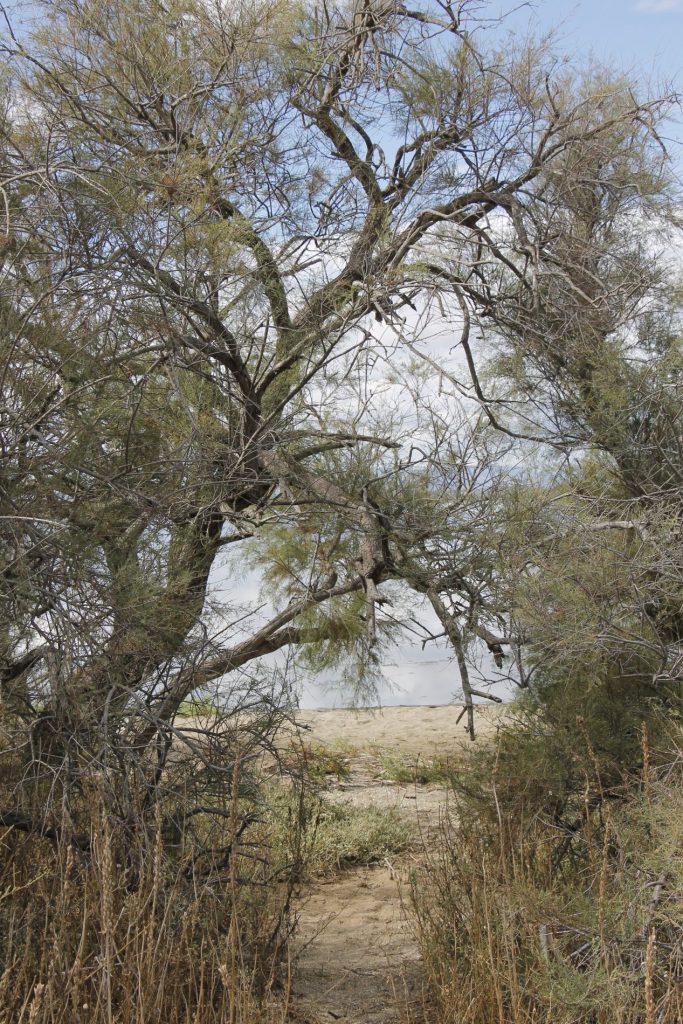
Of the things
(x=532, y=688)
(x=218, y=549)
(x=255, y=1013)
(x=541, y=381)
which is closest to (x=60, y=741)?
(x=255, y=1013)

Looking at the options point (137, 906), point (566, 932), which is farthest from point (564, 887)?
point (137, 906)

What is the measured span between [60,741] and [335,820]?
4109 mm

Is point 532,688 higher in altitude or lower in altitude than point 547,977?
higher

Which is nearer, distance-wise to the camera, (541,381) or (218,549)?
(218,549)

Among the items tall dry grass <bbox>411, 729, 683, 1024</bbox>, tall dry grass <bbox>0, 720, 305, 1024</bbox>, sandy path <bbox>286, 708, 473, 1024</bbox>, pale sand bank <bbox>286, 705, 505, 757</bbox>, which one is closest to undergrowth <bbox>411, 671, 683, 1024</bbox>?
tall dry grass <bbox>411, 729, 683, 1024</bbox>

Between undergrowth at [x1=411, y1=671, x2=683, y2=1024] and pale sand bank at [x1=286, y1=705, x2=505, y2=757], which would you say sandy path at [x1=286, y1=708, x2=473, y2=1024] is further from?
pale sand bank at [x1=286, y1=705, x2=505, y2=757]

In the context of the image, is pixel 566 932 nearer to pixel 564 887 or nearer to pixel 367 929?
pixel 564 887

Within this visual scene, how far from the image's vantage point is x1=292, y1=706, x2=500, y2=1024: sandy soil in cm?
Result: 446

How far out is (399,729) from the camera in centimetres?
1128

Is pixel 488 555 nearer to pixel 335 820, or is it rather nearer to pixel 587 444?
pixel 587 444

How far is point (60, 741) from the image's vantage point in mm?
3631

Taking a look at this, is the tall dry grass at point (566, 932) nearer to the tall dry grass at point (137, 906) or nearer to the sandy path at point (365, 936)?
the sandy path at point (365, 936)

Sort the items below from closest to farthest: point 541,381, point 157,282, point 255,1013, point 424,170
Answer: point 255,1013 → point 157,282 → point 424,170 → point 541,381

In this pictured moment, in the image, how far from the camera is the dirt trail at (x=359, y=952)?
14.6 ft
